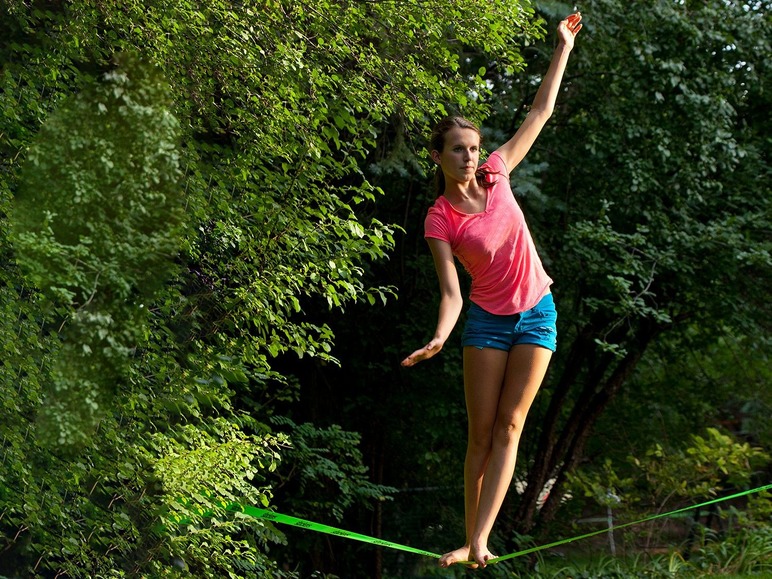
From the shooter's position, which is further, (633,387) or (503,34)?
(633,387)

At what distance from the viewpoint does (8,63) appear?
211 inches

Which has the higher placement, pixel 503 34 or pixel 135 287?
pixel 503 34

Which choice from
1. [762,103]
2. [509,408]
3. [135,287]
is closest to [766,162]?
[762,103]

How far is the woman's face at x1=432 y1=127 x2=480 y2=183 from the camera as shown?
10.6 feet

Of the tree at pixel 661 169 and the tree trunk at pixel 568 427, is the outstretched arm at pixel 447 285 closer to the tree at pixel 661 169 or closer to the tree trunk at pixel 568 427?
the tree at pixel 661 169

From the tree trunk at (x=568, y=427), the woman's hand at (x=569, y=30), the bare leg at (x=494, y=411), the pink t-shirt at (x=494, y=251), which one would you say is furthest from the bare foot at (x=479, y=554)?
the tree trunk at (x=568, y=427)

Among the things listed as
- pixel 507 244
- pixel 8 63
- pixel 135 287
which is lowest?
pixel 135 287

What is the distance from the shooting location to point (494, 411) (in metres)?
3.24

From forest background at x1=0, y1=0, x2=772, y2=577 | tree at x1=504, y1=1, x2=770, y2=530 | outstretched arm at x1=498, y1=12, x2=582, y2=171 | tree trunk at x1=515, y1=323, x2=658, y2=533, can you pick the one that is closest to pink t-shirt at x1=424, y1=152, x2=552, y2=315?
outstretched arm at x1=498, y1=12, x2=582, y2=171

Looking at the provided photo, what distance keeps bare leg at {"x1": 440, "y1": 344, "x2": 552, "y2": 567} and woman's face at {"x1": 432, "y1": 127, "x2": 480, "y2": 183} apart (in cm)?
54

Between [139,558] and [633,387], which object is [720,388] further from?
[139,558]

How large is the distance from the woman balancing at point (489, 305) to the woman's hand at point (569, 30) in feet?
1.79

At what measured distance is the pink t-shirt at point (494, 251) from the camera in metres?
3.21

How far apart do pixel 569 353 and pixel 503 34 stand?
4343mm
